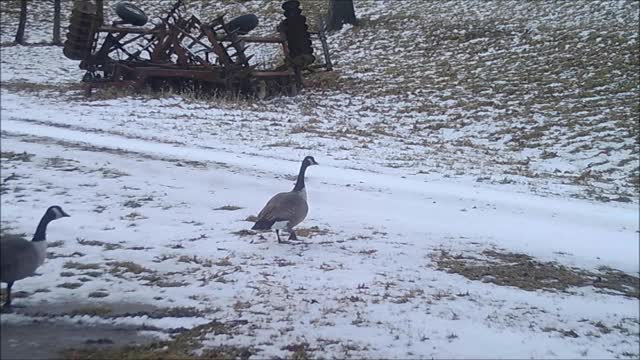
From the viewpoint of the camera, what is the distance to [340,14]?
1120 inches

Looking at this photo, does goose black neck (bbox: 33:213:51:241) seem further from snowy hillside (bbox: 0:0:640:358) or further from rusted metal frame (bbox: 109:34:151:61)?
rusted metal frame (bbox: 109:34:151:61)

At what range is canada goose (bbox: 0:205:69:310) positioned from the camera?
5.35m

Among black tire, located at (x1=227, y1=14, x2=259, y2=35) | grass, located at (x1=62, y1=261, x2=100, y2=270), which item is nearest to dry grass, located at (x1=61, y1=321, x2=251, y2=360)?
grass, located at (x1=62, y1=261, x2=100, y2=270)

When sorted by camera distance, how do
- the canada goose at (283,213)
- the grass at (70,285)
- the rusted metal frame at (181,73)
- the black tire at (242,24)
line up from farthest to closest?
the black tire at (242,24) < the rusted metal frame at (181,73) < the canada goose at (283,213) < the grass at (70,285)

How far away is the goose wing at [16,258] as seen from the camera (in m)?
5.34

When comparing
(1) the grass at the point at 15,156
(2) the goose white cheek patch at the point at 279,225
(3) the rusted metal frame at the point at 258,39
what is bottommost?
(2) the goose white cheek patch at the point at 279,225

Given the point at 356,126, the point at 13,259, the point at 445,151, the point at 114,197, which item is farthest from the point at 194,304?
the point at 356,126

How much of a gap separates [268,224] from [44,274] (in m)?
2.21

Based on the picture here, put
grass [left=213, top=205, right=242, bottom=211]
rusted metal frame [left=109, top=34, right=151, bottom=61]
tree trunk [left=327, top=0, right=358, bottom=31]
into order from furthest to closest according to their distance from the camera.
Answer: tree trunk [left=327, top=0, right=358, bottom=31], rusted metal frame [left=109, top=34, right=151, bottom=61], grass [left=213, top=205, right=242, bottom=211]

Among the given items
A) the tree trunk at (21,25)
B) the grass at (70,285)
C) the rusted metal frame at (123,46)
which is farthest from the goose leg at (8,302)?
the rusted metal frame at (123,46)

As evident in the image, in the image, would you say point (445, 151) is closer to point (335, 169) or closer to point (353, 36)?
point (335, 169)

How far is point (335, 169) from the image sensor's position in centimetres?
1185

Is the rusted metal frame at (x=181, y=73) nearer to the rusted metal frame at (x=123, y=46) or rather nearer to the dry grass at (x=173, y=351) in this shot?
the rusted metal frame at (x=123, y=46)

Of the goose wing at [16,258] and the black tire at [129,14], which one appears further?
the black tire at [129,14]
